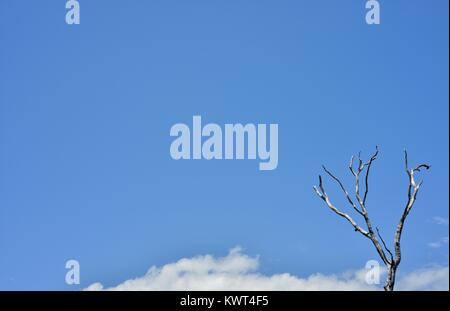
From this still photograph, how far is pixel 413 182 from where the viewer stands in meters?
10.7

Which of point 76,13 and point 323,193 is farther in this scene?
point 76,13

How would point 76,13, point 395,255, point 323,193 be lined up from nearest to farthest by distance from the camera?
point 395,255, point 323,193, point 76,13

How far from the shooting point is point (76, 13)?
1402 centimetres
